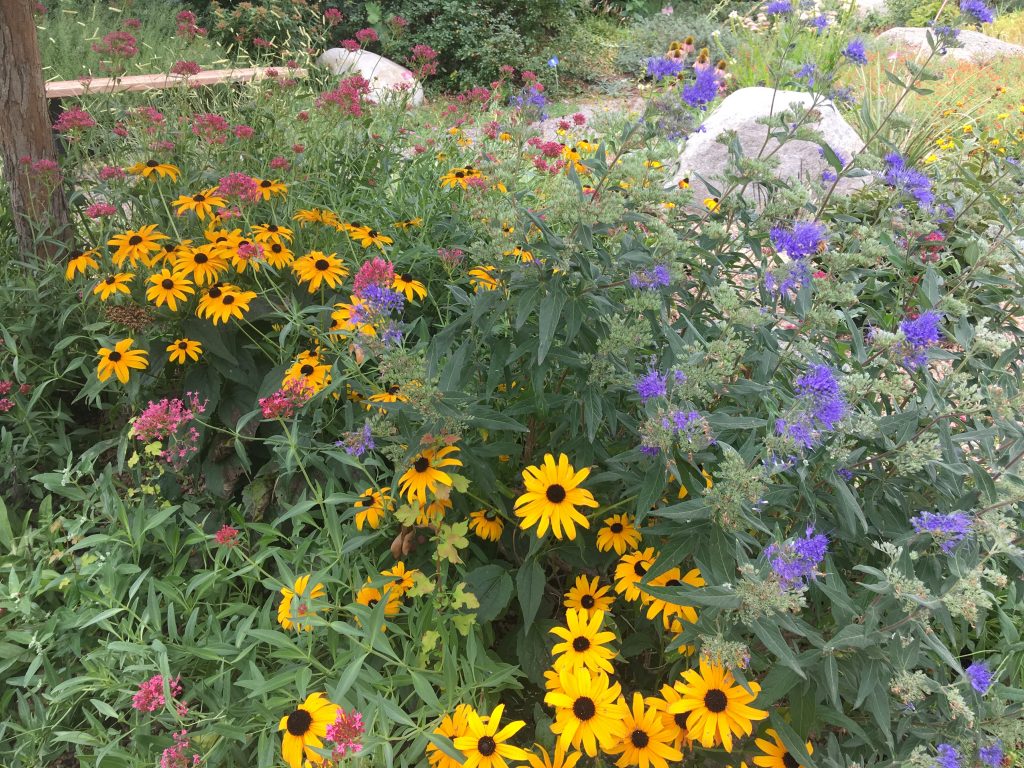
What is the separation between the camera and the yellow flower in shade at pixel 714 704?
4.22ft

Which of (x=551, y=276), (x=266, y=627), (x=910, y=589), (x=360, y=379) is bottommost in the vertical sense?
(x=266, y=627)

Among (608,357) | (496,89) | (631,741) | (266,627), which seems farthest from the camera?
(496,89)

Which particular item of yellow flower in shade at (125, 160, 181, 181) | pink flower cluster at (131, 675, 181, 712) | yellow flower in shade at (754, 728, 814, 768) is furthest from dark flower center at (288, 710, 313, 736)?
yellow flower in shade at (125, 160, 181, 181)

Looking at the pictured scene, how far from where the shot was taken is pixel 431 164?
10.2ft

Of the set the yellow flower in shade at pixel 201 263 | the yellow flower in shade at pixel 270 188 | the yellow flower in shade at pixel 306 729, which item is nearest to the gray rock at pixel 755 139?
the yellow flower in shade at pixel 270 188

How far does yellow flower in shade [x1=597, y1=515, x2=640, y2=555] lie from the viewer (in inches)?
65.1

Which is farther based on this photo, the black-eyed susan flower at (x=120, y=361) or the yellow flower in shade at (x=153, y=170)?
the yellow flower in shade at (x=153, y=170)

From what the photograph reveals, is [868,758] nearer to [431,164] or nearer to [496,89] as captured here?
[431,164]

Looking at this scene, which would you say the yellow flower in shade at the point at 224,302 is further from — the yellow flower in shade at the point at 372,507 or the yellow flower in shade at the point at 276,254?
the yellow flower in shade at the point at 372,507

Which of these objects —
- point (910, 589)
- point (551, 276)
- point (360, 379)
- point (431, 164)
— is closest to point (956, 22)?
point (551, 276)

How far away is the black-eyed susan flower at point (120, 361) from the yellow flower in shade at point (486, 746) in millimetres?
1326

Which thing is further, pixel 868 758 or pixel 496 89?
pixel 496 89

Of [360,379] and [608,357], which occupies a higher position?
[608,357]

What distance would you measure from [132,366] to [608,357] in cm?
134
